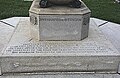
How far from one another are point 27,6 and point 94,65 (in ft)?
18.2

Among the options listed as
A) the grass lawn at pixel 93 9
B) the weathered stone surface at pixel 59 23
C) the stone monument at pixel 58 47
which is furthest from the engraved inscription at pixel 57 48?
the grass lawn at pixel 93 9

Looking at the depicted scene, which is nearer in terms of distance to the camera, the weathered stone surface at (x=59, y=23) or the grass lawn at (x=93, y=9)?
the weathered stone surface at (x=59, y=23)

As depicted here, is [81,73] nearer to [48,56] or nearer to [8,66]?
[48,56]

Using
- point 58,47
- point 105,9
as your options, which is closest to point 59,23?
point 58,47

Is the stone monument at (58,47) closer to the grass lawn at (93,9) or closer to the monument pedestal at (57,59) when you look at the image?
the monument pedestal at (57,59)

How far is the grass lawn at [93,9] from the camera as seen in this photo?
732 centimetres

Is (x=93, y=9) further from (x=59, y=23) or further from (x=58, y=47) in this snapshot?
(x=58, y=47)

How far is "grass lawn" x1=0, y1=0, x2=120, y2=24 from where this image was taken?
732 centimetres

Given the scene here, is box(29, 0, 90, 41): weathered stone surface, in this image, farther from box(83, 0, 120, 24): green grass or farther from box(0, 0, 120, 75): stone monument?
box(83, 0, 120, 24): green grass

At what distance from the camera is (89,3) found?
372 inches

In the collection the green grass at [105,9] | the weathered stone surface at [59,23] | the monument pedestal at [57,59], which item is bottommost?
the green grass at [105,9]

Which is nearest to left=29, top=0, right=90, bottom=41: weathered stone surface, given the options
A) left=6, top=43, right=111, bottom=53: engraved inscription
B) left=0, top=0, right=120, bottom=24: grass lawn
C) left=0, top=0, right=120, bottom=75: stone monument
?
left=0, top=0, right=120, bottom=75: stone monument

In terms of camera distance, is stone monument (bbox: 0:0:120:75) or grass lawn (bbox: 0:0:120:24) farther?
grass lawn (bbox: 0:0:120:24)

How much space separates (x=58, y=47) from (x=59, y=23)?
1.53 ft
